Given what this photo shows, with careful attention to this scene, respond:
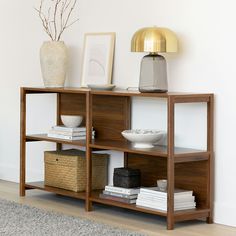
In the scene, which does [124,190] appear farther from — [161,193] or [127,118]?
[127,118]

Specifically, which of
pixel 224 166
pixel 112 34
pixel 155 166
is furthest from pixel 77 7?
pixel 224 166

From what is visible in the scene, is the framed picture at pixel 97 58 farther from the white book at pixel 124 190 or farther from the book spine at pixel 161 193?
the book spine at pixel 161 193

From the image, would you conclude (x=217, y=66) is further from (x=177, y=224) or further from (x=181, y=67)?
(x=177, y=224)

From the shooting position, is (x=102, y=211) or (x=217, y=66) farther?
(x=102, y=211)

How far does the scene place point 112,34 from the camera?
5.19 meters

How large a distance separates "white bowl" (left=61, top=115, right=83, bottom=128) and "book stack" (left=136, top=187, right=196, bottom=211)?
35.8 inches

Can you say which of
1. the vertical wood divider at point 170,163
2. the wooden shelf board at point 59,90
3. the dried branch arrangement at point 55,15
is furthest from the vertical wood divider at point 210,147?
the dried branch arrangement at point 55,15

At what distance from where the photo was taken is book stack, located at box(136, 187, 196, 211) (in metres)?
4.40

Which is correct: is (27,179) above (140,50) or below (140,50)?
below

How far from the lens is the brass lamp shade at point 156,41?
4.51 meters

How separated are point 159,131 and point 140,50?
551 mm

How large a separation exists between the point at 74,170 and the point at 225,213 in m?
1.23

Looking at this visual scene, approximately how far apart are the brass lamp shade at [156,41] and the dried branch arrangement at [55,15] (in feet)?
3.55

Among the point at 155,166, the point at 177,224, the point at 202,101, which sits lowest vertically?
the point at 177,224
